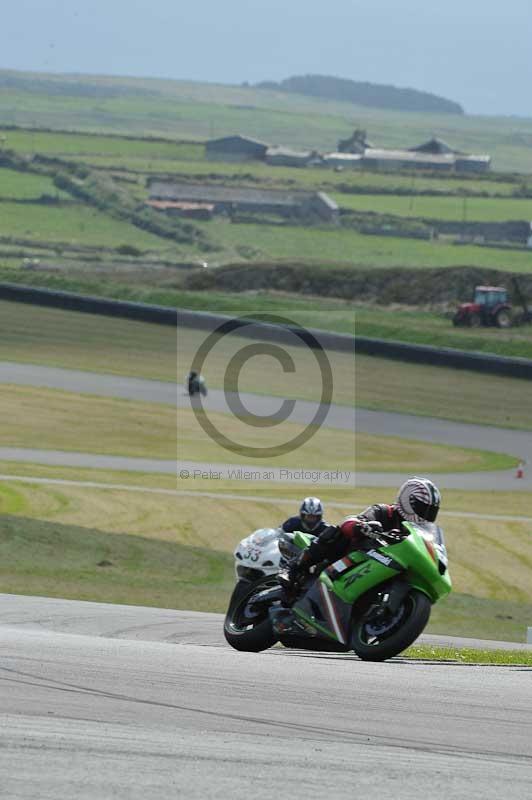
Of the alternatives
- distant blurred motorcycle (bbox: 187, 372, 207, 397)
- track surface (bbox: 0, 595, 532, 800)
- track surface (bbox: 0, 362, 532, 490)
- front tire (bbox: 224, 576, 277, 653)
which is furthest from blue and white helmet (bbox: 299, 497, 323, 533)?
distant blurred motorcycle (bbox: 187, 372, 207, 397)

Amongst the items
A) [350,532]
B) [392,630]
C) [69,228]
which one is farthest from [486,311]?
[392,630]

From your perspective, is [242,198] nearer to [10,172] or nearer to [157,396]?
[10,172]

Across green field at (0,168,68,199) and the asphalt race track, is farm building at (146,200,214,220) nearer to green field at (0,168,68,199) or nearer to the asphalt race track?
green field at (0,168,68,199)

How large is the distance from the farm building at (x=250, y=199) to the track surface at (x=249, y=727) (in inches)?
4233

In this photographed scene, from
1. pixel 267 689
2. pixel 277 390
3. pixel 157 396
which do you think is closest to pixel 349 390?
pixel 277 390

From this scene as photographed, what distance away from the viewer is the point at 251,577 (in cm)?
1262

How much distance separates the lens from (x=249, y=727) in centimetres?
730

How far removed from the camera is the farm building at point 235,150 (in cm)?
17012

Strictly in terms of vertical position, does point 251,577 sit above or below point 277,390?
above

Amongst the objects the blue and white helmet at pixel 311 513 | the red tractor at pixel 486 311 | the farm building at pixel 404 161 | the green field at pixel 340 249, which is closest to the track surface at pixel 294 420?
the red tractor at pixel 486 311

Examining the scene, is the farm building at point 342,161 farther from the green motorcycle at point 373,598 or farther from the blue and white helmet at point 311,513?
the green motorcycle at point 373,598

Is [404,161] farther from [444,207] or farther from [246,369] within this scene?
[246,369]

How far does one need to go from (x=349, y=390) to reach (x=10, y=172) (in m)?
80.4

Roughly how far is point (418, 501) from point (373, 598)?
791 mm
